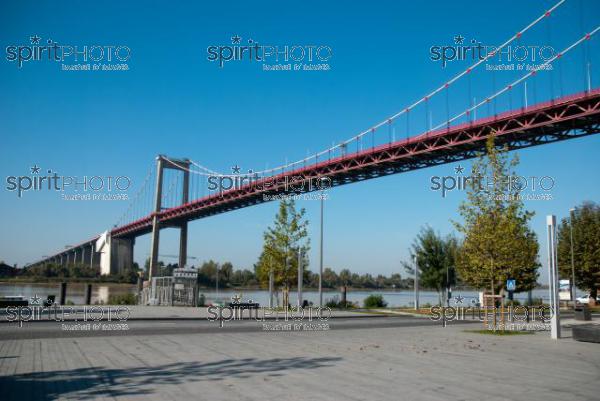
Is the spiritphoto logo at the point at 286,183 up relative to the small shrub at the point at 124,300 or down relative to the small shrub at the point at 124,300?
up

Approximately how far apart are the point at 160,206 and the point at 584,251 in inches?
1961

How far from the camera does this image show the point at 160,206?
6962 cm

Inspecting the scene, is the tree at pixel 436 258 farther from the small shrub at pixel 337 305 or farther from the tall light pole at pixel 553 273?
the tall light pole at pixel 553 273

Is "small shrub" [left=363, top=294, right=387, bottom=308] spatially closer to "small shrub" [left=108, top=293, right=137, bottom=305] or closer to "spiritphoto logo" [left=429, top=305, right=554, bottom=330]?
"spiritphoto logo" [left=429, top=305, right=554, bottom=330]

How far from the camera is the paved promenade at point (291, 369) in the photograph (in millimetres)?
7609

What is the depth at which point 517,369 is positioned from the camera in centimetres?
1012

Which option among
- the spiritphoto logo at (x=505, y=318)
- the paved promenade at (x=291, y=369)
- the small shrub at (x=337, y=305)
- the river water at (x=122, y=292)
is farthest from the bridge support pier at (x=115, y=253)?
the paved promenade at (x=291, y=369)

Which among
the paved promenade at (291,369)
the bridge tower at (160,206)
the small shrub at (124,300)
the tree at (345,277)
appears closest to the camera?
the paved promenade at (291,369)

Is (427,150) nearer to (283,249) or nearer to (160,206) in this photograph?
(283,249)

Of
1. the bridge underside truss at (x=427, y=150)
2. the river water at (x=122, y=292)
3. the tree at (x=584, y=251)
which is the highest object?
the bridge underside truss at (x=427, y=150)

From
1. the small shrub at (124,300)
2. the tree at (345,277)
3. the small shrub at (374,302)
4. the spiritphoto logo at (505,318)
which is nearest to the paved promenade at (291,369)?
the spiritphoto logo at (505,318)

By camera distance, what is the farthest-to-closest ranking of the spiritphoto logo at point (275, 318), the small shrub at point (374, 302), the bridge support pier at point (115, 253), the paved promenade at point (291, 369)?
the bridge support pier at point (115, 253) → the small shrub at point (374, 302) → the spiritphoto logo at point (275, 318) → the paved promenade at point (291, 369)

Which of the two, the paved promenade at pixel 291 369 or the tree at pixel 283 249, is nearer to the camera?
the paved promenade at pixel 291 369

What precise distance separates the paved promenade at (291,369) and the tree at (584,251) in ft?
93.9
